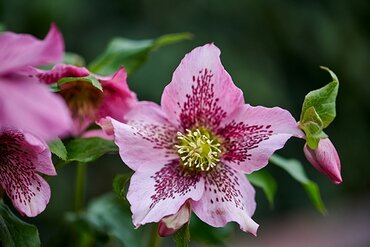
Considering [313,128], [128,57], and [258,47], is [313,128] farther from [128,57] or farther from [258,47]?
[258,47]

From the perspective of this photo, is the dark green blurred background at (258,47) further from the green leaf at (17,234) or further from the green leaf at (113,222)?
the green leaf at (17,234)

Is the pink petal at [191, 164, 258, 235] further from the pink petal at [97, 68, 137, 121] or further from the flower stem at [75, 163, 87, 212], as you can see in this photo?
the flower stem at [75, 163, 87, 212]

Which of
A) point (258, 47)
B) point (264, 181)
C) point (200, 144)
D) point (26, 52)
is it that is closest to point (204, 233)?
point (264, 181)

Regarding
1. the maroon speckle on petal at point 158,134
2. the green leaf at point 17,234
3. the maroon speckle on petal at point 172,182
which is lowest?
the green leaf at point 17,234

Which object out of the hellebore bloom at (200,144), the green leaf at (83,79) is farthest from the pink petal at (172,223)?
the green leaf at (83,79)

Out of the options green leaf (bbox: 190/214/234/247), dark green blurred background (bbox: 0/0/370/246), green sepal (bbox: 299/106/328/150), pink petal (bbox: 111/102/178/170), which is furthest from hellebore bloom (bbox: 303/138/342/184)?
dark green blurred background (bbox: 0/0/370/246)

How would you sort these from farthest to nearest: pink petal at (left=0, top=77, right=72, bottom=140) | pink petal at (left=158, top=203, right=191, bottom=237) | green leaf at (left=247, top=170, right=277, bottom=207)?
green leaf at (left=247, top=170, right=277, bottom=207)
pink petal at (left=158, top=203, right=191, bottom=237)
pink petal at (left=0, top=77, right=72, bottom=140)
